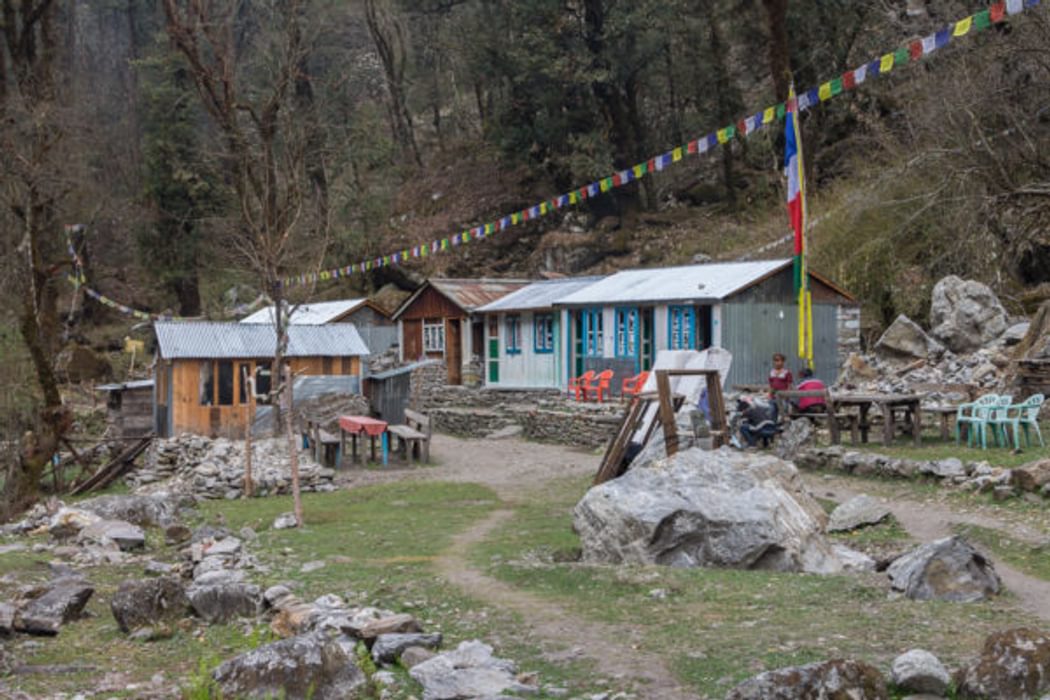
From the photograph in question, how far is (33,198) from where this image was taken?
21.5 meters

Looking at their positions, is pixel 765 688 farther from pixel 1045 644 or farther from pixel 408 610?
pixel 408 610

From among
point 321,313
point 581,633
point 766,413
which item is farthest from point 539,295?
point 581,633

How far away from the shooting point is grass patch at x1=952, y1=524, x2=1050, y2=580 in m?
9.89

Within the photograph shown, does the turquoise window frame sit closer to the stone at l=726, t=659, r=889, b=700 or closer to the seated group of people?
the seated group of people

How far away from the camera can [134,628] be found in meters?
9.60

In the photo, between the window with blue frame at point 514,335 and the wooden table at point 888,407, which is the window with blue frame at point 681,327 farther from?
the wooden table at point 888,407

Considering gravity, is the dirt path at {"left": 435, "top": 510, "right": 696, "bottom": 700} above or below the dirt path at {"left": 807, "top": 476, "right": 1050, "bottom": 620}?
below

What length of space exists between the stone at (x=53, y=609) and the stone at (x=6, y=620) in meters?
0.06

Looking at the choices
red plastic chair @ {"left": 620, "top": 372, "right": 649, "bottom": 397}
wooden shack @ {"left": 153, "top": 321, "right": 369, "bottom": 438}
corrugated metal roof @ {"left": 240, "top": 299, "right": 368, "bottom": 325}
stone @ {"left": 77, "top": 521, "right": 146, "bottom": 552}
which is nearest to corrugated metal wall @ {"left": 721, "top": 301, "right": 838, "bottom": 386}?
red plastic chair @ {"left": 620, "top": 372, "right": 649, "bottom": 397}

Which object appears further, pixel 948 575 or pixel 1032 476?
pixel 1032 476

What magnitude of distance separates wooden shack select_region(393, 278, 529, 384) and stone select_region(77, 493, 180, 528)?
1706 cm

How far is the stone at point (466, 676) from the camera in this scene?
22.3 ft

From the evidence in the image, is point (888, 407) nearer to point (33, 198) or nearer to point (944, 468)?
point (944, 468)

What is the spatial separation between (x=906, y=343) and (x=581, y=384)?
8272 mm
